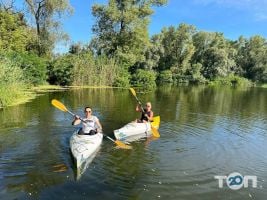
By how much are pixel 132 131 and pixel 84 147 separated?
3792mm

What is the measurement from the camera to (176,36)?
6341 cm

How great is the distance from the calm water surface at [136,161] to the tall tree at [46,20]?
961 inches

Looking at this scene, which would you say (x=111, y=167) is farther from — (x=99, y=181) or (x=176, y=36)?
(x=176, y=36)

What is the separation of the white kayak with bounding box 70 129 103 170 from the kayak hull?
1456 millimetres

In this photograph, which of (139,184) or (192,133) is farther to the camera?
(192,133)

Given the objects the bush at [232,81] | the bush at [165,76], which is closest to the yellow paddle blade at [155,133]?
the bush at [165,76]

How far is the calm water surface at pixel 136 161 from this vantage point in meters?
8.13

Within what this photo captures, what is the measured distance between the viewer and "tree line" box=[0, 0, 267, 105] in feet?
110

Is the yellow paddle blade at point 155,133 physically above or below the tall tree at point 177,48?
below

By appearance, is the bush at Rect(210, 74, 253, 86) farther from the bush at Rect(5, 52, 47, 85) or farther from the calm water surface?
the calm water surface

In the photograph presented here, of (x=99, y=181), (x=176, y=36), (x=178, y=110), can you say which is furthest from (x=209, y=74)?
(x=99, y=181)

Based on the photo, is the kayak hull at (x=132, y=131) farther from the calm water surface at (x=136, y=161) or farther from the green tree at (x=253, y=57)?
the green tree at (x=253, y=57)

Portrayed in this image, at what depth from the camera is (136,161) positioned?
10562 mm

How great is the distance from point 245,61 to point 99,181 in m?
73.7
